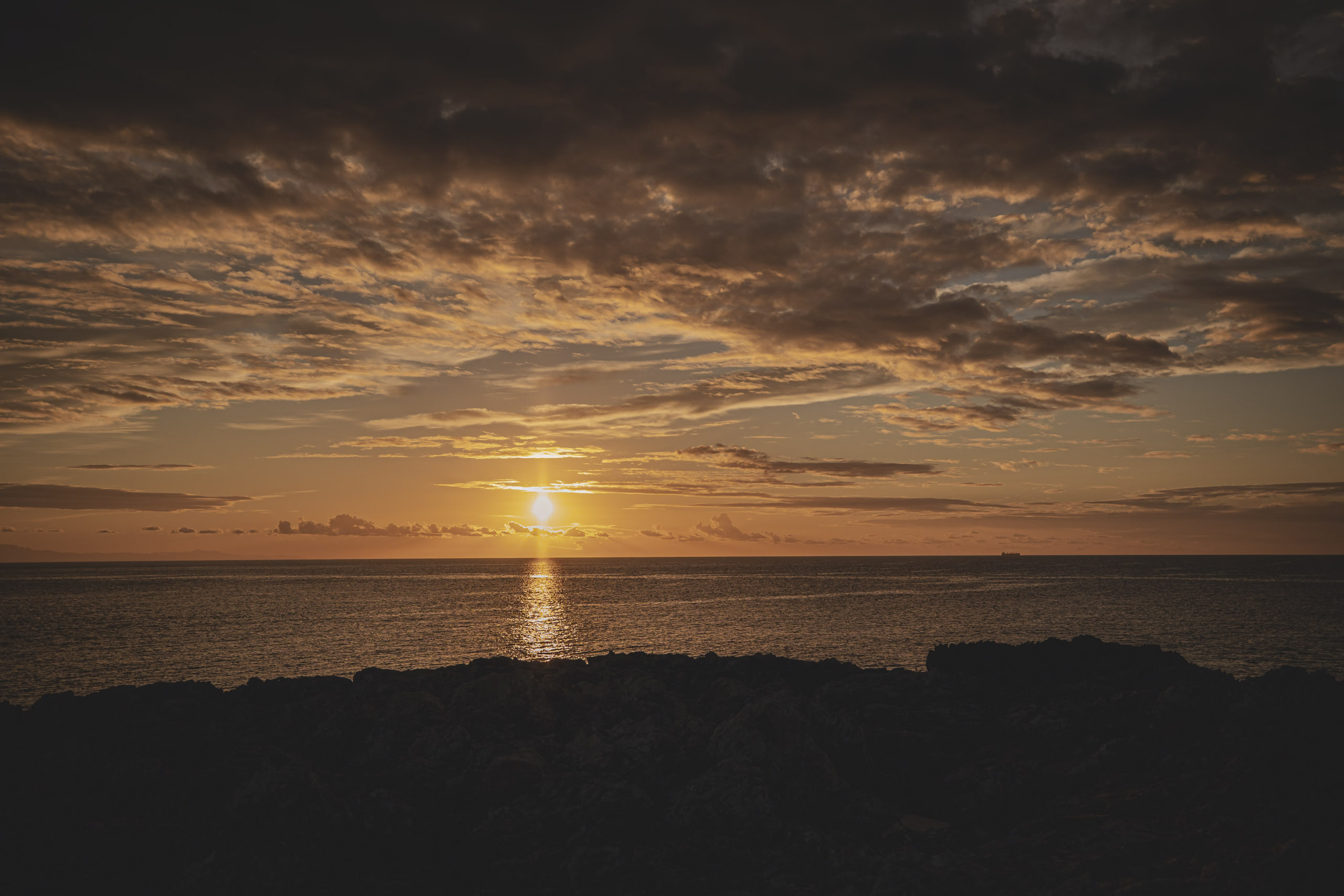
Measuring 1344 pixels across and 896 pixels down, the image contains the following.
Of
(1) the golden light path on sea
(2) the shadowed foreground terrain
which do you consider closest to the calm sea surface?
(1) the golden light path on sea

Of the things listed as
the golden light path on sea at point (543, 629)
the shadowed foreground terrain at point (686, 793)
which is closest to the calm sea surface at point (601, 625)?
the golden light path on sea at point (543, 629)

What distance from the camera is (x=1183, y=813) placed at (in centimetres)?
1193

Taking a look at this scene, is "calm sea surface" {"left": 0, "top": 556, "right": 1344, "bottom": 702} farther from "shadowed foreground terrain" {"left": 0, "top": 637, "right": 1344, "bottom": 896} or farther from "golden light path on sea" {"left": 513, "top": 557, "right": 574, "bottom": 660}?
"shadowed foreground terrain" {"left": 0, "top": 637, "right": 1344, "bottom": 896}

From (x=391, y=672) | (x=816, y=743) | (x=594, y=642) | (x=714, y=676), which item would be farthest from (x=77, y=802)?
(x=594, y=642)

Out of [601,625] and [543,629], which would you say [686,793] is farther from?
[601,625]

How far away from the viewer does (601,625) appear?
7550cm

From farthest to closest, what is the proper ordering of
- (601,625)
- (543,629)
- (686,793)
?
(601,625)
(543,629)
(686,793)

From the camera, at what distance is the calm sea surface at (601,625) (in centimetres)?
4888

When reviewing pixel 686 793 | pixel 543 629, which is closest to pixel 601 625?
pixel 543 629

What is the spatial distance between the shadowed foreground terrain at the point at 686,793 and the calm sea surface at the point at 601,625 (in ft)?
97.1

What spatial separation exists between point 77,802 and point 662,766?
10.7 m

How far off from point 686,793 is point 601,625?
63.3 meters

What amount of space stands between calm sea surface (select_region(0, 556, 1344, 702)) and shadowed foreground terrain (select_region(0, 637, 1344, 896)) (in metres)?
29.6

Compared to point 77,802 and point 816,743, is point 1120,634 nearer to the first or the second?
point 816,743
